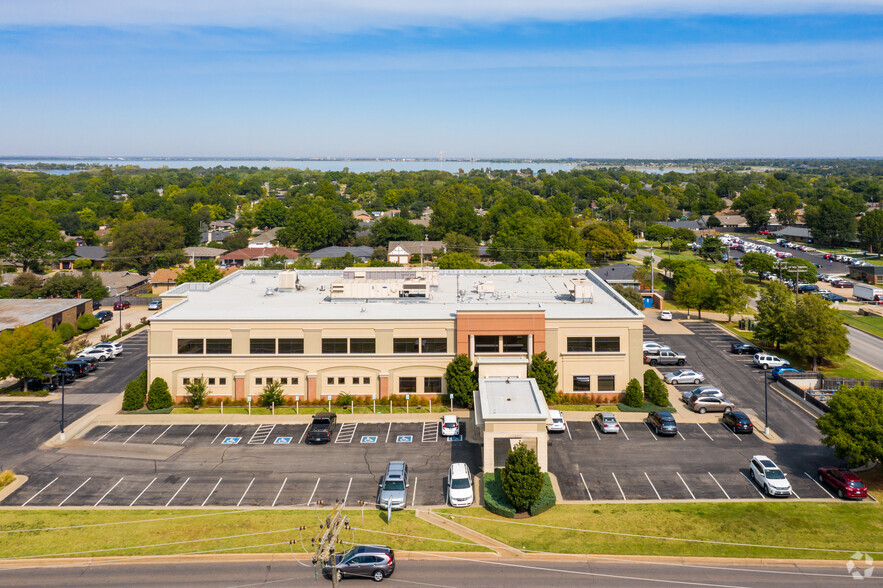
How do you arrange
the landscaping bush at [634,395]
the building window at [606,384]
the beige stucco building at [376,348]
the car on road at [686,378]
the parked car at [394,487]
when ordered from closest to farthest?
the parked car at [394,487], the landscaping bush at [634,395], the beige stucco building at [376,348], the building window at [606,384], the car on road at [686,378]

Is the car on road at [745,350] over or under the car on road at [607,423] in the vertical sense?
over

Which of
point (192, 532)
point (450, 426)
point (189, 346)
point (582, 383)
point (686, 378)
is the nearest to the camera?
point (192, 532)

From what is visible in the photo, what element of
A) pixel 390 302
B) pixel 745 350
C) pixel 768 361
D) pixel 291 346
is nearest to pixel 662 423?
pixel 768 361

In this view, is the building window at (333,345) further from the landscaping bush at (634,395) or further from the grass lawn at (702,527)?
the landscaping bush at (634,395)

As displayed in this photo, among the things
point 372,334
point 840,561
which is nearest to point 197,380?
point 372,334

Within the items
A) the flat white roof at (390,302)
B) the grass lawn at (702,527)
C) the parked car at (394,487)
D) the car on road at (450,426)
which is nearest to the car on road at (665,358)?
the flat white roof at (390,302)

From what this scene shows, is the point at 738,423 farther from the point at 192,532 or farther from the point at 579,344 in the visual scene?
the point at 192,532

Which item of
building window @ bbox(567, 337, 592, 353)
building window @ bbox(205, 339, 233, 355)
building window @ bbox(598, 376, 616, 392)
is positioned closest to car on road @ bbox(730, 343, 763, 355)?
building window @ bbox(598, 376, 616, 392)
